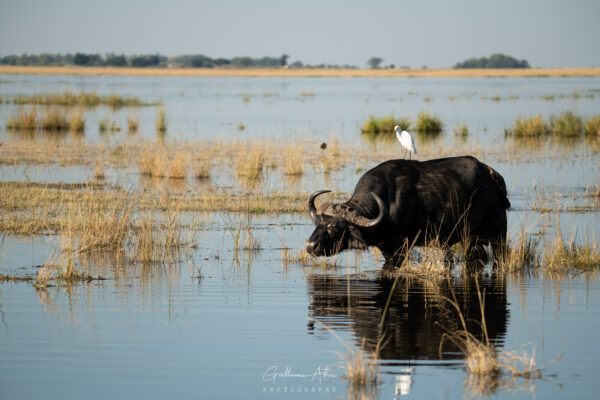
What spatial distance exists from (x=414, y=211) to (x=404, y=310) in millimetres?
1791

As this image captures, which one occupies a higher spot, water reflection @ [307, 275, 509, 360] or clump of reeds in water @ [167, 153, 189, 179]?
clump of reeds in water @ [167, 153, 189, 179]

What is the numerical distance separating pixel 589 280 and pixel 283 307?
12.4 feet

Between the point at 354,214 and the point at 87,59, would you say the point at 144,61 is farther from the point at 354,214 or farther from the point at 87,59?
the point at 354,214

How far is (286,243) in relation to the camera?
498 inches

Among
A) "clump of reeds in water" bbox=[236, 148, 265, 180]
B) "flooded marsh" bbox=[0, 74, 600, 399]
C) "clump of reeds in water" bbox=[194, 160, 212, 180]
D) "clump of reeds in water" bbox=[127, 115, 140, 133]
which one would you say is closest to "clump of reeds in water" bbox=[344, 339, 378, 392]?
"flooded marsh" bbox=[0, 74, 600, 399]

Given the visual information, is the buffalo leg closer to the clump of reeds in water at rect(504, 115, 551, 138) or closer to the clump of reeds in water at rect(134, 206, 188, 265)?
the clump of reeds in water at rect(134, 206, 188, 265)

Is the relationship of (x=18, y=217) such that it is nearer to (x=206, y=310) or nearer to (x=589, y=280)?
(x=206, y=310)

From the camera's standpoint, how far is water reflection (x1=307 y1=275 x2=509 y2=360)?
25.9ft

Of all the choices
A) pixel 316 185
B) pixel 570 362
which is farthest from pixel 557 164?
pixel 570 362

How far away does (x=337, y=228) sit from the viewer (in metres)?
10.3

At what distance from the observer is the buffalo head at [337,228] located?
10180 mm

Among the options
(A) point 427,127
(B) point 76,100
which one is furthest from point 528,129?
(B) point 76,100

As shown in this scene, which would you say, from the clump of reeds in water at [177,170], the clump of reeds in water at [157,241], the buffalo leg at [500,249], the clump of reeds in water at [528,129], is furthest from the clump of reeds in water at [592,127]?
the clump of reeds in water at [157,241]

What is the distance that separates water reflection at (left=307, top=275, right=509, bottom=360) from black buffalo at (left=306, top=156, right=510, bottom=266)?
51cm
